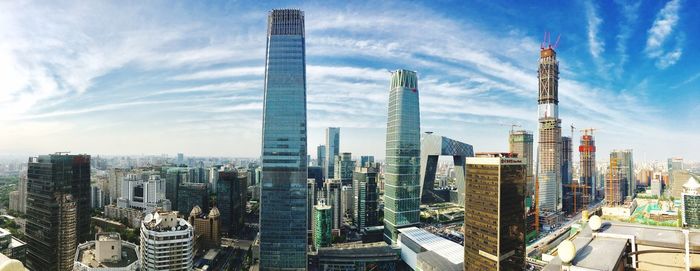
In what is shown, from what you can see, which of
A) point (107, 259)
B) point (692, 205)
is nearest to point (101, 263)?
point (107, 259)

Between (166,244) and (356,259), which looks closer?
(166,244)

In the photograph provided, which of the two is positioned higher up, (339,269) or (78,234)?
(78,234)

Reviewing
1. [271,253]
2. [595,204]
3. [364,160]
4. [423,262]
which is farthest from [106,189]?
[595,204]

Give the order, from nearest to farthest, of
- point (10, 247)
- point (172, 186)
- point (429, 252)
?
point (10, 247) → point (429, 252) → point (172, 186)

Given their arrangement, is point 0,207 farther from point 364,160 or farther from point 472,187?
point 364,160

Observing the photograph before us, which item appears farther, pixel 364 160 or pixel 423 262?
pixel 364 160

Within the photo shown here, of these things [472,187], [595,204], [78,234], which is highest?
[472,187]

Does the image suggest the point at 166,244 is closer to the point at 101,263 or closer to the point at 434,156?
the point at 101,263

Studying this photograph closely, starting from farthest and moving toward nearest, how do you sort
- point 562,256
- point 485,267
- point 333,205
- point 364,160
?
1. point 364,160
2. point 333,205
3. point 485,267
4. point 562,256
